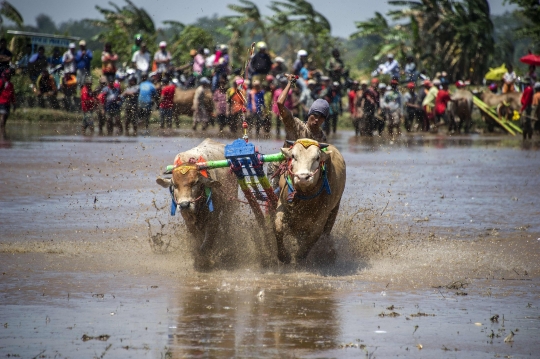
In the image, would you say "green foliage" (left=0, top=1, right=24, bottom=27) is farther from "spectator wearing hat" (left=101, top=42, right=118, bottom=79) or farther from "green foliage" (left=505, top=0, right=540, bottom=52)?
"green foliage" (left=505, top=0, right=540, bottom=52)

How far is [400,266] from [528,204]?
4854mm

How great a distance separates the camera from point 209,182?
8070 millimetres

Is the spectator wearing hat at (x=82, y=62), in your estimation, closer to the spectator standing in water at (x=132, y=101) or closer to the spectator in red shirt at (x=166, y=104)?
the spectator in red shirt at (x=166, y=104)

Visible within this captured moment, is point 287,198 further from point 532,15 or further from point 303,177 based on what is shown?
point 532,15

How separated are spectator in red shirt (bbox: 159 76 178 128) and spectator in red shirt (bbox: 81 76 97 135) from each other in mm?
1942

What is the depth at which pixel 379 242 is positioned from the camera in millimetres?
9547

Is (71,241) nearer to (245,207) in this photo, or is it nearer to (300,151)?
(245,207)

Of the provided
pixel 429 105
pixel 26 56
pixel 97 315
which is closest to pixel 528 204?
pixel 97 315

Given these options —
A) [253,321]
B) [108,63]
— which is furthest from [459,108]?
[253,321]

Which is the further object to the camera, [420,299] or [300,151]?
[300,151]

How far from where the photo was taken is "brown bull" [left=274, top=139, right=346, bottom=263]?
776 centimetres

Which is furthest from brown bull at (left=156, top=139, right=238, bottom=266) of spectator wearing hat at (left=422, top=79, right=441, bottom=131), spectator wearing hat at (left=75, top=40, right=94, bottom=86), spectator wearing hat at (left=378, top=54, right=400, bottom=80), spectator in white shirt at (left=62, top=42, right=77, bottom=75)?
spectator wearing hat at (left=378, top=54, right=400, bottom=80)

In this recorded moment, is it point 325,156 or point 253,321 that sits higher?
point 325,156

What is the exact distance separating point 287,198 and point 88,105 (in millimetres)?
16759
